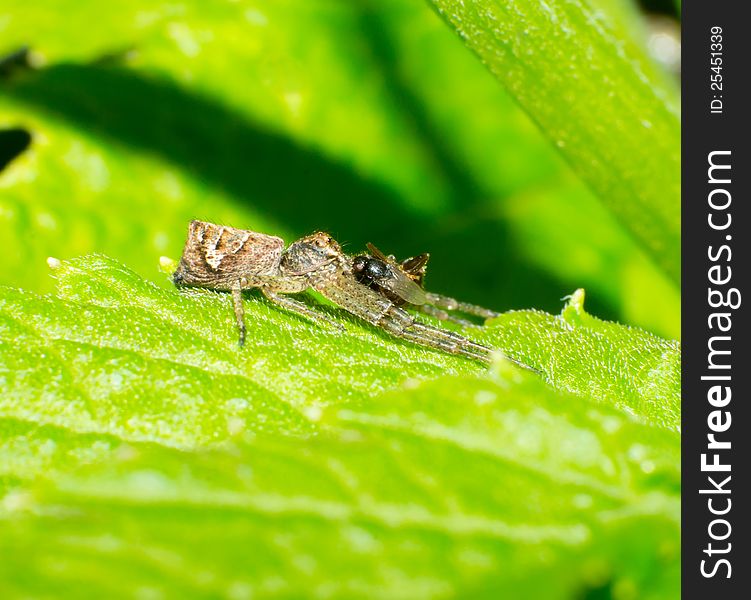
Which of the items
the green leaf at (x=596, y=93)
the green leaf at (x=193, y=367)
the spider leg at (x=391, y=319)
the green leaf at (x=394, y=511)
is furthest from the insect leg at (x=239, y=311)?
the green leaf at (x=596, y=93)

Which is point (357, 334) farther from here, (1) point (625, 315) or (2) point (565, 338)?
(1) point (625, 315)

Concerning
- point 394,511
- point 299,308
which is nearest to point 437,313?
point 299,308

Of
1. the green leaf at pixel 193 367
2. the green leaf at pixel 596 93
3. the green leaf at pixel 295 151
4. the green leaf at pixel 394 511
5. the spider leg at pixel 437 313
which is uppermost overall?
the green leaf at pixel 295 151

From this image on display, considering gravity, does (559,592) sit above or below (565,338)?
below

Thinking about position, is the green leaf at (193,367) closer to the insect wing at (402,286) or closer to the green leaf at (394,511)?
the green leaf at (394,511)
